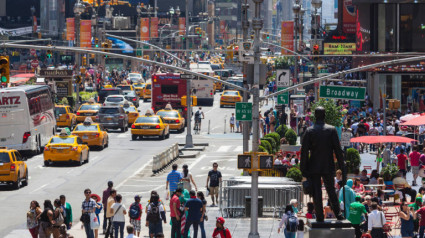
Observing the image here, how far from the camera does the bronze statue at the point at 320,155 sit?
16859mm

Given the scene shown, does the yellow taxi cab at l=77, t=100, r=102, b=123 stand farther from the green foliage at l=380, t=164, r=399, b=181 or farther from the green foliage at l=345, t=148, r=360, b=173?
the green foliage at l=380, t=164, r=399, b=181

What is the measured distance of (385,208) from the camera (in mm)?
28250

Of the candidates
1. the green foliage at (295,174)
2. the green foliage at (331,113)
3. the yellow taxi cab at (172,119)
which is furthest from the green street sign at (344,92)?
the yellow taxi cab at (172,119)

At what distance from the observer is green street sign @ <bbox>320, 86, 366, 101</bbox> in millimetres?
33656

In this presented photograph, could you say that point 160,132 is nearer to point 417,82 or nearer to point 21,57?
point 417,82

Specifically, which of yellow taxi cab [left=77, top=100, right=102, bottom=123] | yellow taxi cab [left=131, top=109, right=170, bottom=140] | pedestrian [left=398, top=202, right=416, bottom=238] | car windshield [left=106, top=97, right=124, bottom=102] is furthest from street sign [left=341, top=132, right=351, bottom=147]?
car windshield [left=106, top=97, right=124, bottom=102]

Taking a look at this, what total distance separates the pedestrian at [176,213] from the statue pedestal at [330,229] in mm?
8063

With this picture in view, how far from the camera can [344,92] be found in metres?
34.0

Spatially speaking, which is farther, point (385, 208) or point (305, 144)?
point (385, 208)

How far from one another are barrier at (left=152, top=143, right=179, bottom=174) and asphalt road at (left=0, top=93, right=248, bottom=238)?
46 cm

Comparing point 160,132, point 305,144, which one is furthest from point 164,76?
point 305,144

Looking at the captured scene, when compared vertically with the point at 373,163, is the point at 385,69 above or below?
above

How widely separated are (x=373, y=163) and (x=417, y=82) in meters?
25.0

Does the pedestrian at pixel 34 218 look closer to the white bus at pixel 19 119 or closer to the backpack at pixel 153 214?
the backpack at pixel 153 214
